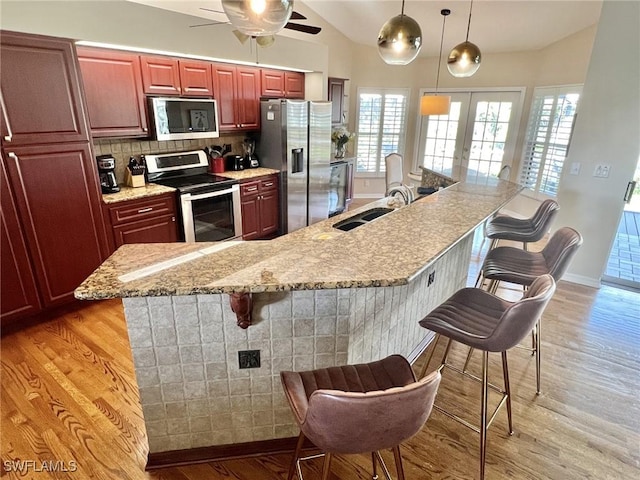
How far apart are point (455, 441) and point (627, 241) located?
4380 mm

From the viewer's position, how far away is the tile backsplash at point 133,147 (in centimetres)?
337

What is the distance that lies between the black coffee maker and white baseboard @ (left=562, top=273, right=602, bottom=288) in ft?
14.7

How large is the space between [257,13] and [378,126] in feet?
17.5

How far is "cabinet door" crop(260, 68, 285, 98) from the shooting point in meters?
4.47

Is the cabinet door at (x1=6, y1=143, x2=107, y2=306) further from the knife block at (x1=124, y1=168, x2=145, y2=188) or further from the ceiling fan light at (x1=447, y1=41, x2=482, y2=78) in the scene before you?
the ceiling fan light at (x1=447, y1=41, x2=482, y2=78)

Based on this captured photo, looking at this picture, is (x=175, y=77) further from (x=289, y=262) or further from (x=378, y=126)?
(x=378, y=126)

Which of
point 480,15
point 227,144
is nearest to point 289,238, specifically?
point 227,144

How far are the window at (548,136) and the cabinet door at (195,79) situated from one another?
14.7ft

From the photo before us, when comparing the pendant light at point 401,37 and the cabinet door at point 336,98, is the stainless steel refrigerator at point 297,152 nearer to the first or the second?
the cabinet door at point 336,98

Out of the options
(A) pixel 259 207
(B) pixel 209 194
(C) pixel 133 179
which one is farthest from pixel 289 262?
(A) pixel 259 207

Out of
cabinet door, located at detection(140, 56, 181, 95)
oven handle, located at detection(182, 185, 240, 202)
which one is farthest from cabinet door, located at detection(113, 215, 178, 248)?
cabinet door, located at detection(140, 56, 181, 95)

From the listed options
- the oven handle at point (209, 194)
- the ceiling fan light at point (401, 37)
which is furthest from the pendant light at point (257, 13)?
the oven handle at point (209, 194)

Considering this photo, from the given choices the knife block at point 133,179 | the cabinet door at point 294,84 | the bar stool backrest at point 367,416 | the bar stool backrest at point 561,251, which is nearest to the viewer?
the bar stool backrest at point 367,416

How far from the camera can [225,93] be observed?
4.08m
